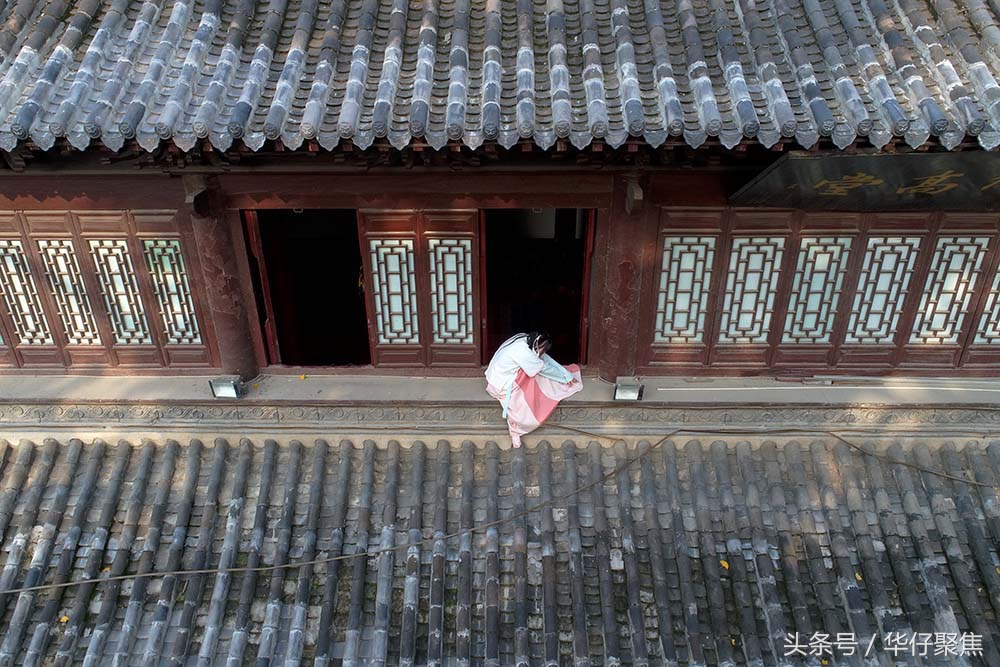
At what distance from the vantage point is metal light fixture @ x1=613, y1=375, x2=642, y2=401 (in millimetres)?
6602

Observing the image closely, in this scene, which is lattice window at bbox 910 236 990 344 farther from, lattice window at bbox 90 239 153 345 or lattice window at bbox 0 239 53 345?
lattice window at bbox 0 239 53 345

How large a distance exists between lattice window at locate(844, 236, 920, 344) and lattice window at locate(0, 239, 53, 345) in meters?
8.16

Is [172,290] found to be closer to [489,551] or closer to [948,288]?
[489,551]

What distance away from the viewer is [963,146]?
14.7 feet

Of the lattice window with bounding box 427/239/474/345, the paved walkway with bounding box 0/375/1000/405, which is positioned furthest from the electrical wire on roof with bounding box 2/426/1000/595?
the lattice window with bounding box 427/239/474/345

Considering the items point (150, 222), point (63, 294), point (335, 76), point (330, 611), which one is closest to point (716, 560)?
point (330, 611)

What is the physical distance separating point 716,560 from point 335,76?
5.45 metres

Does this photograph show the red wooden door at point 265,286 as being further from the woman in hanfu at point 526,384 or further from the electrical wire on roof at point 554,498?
the woman in hanfu at point 526,384

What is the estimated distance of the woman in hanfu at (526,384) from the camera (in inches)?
260

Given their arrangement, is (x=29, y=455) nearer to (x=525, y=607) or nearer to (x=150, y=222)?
(x=150, y=222)

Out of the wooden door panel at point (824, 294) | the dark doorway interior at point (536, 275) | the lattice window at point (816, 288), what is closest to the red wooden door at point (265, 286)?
the wooden door panel at point (824, 294)

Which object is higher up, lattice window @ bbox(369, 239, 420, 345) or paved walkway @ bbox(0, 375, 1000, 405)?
lattice window @ bbox(369, 239, 420, 345)

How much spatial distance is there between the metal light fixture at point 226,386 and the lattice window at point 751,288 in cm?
497

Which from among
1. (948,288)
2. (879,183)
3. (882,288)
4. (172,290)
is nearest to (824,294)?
(882,288)
